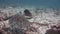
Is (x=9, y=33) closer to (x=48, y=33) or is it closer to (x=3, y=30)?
(x=3, y=30)

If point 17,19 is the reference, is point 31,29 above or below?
below

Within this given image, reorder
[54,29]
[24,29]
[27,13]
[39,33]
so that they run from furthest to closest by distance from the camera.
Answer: [27,13] → [39,33] → [24,29] → [54,29]

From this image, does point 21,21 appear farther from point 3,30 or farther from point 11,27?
point 3,30

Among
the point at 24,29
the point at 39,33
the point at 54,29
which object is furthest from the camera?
the point at 39,33

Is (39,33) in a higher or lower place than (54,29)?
lower

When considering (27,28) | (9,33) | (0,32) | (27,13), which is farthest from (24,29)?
(27,13)

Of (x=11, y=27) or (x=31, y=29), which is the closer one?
(x=11, y=27)

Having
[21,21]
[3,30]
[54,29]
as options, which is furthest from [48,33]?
[3,30]

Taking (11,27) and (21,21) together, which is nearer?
(11,27)

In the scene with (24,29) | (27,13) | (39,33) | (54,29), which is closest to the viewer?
(54,29)
